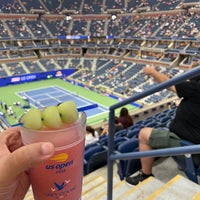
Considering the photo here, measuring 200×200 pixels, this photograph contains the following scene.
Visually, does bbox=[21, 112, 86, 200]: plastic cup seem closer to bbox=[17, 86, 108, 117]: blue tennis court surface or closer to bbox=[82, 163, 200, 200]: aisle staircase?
bbox=[82, 163, 200, 200]: aisle staircase

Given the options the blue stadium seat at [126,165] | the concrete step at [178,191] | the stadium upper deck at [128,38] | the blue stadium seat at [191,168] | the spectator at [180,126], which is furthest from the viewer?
the stadium upper deck at [128,38]

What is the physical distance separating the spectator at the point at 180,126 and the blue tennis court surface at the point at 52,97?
2099cm

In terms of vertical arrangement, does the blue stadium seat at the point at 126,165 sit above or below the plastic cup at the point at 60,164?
below

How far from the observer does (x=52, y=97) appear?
3083cm

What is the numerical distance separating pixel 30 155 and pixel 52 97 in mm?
30180

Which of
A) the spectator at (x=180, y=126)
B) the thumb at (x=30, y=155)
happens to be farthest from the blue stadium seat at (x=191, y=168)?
the thumb at (x=30, y=155)

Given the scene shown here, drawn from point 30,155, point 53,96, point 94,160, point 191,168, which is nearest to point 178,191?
point 191,168

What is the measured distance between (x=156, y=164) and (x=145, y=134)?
1.02 meters

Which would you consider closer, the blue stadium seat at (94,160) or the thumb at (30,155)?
the thumb at (30,155)

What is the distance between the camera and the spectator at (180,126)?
3668 mm

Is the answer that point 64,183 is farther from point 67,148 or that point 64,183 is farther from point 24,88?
point 24,88

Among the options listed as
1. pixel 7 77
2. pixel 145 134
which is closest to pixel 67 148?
pixel 145 134

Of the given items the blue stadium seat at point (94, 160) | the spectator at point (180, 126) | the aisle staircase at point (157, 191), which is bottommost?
the blue stadium seat at point (94, 160)

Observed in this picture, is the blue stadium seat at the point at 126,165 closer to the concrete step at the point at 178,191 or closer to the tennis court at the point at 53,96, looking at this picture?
the concrete step at the point at 178,191
